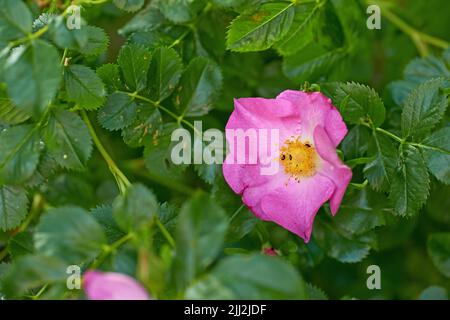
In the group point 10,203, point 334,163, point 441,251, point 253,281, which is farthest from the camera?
point 441,251

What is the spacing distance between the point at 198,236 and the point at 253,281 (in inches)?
2.5

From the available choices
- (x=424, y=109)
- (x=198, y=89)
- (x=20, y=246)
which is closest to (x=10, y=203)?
(x=20, y=246)

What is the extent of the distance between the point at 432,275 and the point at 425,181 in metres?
0.56

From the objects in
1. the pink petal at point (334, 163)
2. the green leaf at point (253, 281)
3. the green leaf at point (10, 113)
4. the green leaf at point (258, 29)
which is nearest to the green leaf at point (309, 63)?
the green leaf at point (258, 29)

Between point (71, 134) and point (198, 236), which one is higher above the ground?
point (71, 134)

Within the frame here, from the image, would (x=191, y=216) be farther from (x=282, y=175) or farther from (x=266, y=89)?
(x=266, y=89)

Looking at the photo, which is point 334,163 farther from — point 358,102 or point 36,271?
point 36,271

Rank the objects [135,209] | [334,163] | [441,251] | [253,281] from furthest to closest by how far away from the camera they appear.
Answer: [441,251], [334,163], [135,209], [253,281]

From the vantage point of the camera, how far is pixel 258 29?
3.01ft

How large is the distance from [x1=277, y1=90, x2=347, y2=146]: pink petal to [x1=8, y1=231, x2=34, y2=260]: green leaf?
38cm

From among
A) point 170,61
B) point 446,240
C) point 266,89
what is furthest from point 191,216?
point 266,89

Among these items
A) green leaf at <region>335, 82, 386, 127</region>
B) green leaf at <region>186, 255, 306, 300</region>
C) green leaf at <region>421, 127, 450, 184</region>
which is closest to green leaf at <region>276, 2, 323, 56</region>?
green leaf at <region>335, 82, 386, 127</region>

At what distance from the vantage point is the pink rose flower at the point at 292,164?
84cm

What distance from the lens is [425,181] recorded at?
88cm
